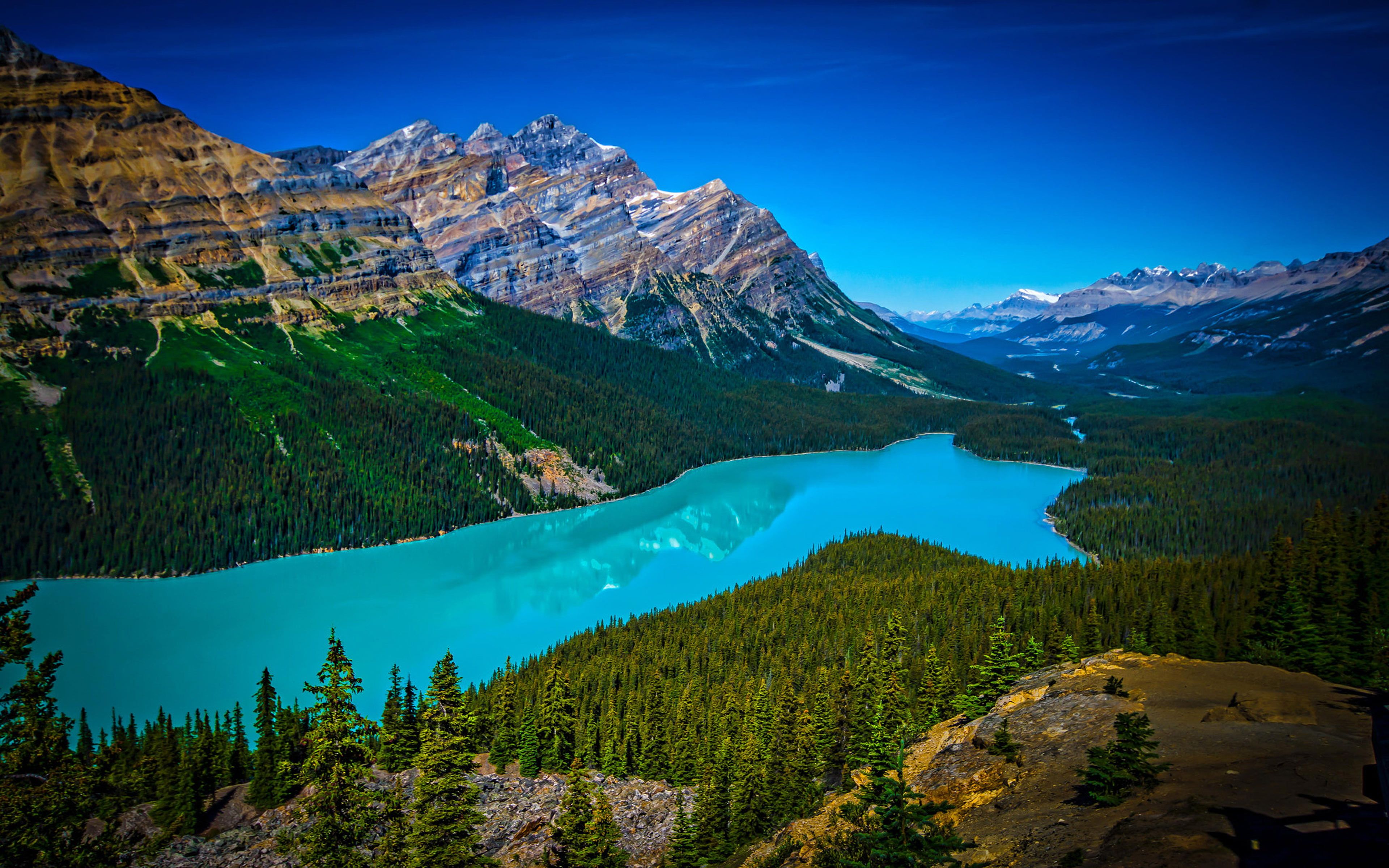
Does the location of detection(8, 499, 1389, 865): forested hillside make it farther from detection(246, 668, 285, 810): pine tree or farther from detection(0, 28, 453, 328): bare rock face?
detection(0, 28, 453, 328): bare rock face

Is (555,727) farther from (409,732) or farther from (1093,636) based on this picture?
(1093,636)

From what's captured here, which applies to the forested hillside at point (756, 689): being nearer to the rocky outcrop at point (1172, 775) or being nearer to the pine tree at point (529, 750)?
the pine tree at point (529, 750)

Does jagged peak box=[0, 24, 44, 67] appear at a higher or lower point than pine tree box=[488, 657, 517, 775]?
higher

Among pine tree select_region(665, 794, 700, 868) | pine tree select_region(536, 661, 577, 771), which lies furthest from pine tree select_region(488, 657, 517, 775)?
pine tree select_region(665, 794, 700, 868)

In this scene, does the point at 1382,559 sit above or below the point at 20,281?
below

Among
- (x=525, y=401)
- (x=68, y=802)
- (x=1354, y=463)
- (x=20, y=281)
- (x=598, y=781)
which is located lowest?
(x=598, y=781)

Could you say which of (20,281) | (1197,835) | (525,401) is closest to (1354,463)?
(1197,835)

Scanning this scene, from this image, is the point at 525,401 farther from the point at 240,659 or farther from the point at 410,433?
the point at 240,659
